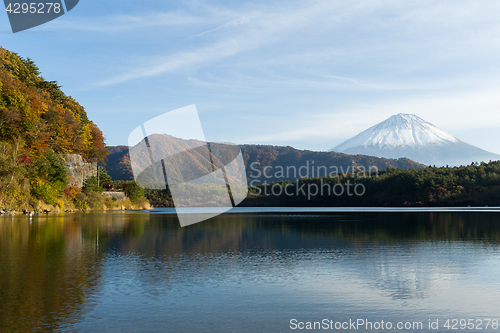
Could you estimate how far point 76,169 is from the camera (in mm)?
78125

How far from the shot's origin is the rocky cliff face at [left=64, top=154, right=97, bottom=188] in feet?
245

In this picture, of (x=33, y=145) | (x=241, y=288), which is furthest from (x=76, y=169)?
(x=241, y=288)

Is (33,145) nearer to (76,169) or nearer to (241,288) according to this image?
(76,169)

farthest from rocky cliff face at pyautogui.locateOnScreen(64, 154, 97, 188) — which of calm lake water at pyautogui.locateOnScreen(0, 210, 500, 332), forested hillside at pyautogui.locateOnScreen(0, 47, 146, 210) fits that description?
calm lake water at pyautogui.locateOnScreen(0, 210, 500, 332)

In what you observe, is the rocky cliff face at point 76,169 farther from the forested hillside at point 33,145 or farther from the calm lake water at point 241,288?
the calm lake water at point 241,288

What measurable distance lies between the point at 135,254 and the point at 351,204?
118324 millimetres

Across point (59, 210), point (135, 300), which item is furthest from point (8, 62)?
point (135, 300)

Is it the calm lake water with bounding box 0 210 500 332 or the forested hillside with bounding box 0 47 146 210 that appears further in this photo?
the forested hillside with bounding box 0 47 146 210


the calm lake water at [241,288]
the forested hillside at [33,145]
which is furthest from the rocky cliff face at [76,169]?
the calm lake water at [241,288]

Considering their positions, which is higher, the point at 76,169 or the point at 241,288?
the point at 76,169

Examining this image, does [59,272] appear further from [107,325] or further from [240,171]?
[240,171]

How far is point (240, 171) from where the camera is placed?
6900 inches

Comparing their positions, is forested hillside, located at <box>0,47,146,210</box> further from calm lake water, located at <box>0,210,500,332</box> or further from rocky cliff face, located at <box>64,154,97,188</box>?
calm lake water, located at <box>0,210,500,332</box>

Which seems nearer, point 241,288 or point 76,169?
point 241,288
